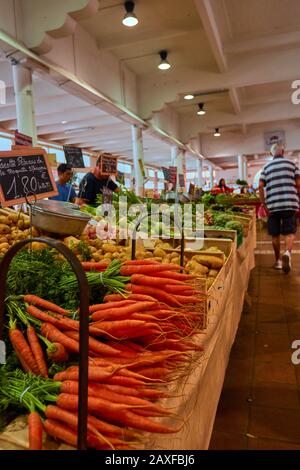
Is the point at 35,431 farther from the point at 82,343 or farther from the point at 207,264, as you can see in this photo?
Result: the point at 207,264

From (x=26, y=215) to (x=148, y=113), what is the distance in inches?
243

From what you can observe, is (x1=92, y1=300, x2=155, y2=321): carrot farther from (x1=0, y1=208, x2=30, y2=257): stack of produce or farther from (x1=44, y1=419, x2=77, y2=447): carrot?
(x1=0, y1=208, x2=30, y2=257): stack of produce

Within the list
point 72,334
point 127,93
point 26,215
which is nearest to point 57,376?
point 72,334

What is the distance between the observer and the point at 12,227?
258 centimetres

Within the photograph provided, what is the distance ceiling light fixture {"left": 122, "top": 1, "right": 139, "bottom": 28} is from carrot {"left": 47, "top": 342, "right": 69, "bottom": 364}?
4.86 metres

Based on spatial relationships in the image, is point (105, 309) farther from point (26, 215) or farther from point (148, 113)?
point (148, 113)

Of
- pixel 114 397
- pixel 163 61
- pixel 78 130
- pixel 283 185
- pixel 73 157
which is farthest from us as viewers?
pixel 78 130

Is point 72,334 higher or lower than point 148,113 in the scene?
lower

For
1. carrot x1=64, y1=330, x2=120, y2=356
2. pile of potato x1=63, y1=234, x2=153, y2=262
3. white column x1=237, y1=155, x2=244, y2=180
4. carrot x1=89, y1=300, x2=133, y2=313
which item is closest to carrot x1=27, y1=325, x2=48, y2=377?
carrot x1=64, y1=330, x2=120, y2=356

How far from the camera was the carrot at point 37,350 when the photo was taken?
44.4 inches

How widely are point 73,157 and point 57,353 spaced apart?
8.63ft

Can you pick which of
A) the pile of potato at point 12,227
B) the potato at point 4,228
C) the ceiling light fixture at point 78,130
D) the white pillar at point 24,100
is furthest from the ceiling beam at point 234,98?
the potato at point 4,228

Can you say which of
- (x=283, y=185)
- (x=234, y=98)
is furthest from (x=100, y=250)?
(x=234, y=98)
